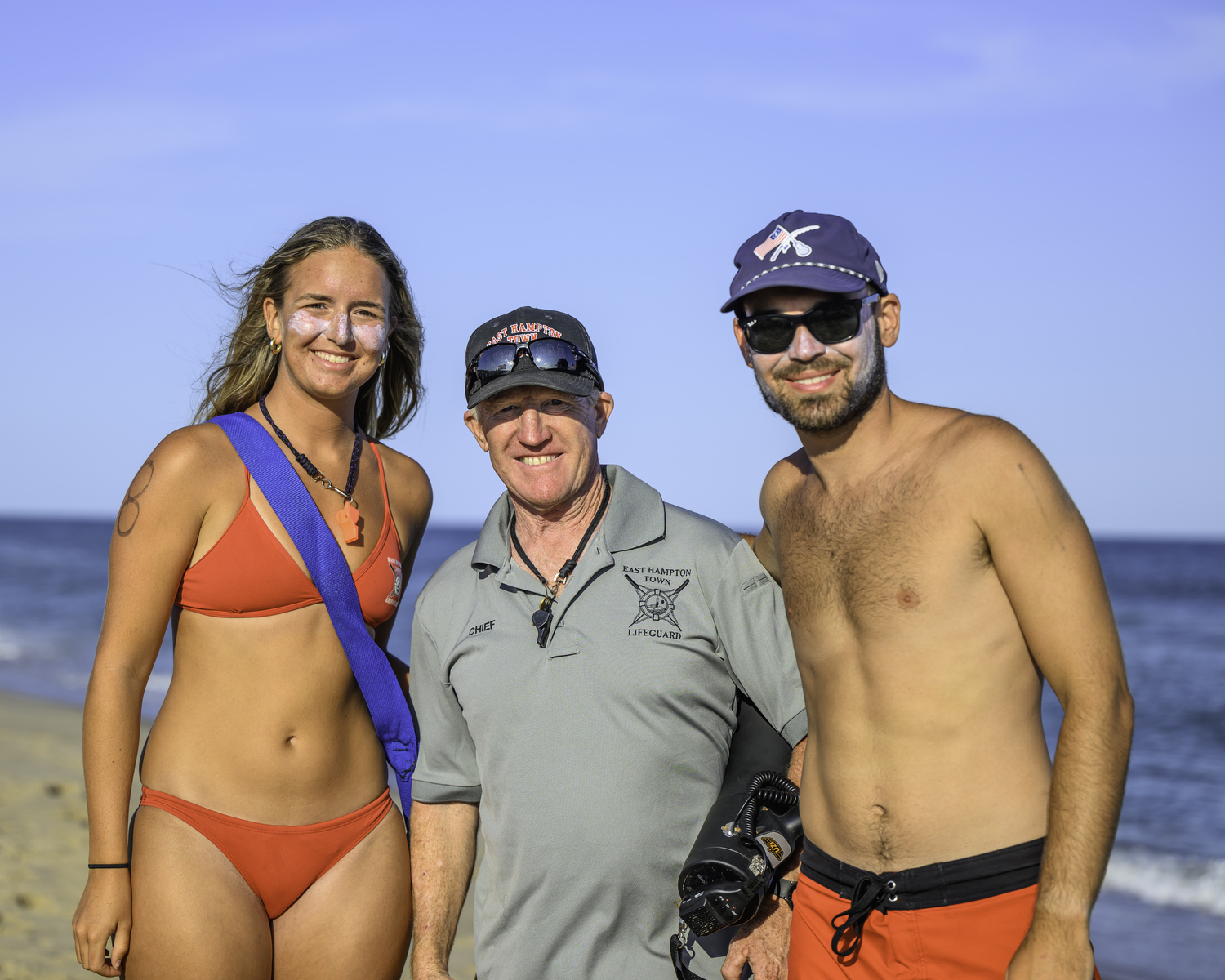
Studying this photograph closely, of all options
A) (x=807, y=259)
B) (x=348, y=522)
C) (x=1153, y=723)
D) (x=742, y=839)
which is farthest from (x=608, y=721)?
(x=1153, y=723)

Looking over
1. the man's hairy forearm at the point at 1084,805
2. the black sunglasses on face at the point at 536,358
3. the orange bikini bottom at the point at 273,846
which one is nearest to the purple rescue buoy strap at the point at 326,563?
the orange bikini bottom at the point at 273,846

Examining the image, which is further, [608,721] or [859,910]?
[608,721]

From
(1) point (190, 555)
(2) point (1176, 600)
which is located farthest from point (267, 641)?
(2) point (1176, 600)

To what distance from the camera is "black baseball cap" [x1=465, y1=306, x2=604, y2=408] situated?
3174 millimetres

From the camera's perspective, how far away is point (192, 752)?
3256 mm

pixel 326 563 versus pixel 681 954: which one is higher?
pixel 326 563

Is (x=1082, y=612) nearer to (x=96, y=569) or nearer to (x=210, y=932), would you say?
(x=210, y=932)

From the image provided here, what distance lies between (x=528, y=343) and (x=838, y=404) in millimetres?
958

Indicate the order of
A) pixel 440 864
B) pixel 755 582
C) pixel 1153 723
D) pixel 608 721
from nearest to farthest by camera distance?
pixel 608 721, pixel 755 582, pixel 440 864, pixel 1153 723

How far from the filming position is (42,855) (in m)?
7.71

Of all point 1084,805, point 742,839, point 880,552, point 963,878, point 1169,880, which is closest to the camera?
point 1084,805

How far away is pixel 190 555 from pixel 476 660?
96cm

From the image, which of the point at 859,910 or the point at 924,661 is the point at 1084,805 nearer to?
the point at 924,661

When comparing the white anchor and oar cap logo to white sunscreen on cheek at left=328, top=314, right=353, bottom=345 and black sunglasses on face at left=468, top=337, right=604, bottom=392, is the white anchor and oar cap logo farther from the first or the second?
white sunscreen on cheek at left=328, top=314, right=353, bottom=345
